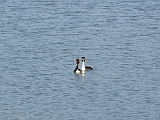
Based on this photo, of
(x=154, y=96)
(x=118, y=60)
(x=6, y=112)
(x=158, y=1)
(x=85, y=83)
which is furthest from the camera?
(x=158, y=1)

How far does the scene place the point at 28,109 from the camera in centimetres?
3078

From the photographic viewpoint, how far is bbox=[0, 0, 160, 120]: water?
31219mm

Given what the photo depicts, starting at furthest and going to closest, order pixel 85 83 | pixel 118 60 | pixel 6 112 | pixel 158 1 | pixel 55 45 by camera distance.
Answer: pixel 158 1, pixel 55 45, pixel 118 60, pixel 85 83, pixel 6 112

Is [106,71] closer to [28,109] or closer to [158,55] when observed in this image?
[158,55]

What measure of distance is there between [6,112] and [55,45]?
12.2 metres

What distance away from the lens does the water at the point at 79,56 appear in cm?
3122

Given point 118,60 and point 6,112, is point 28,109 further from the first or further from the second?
point 118,60

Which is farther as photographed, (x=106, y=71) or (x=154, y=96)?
(x=106, y=71)

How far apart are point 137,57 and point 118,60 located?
1.23m

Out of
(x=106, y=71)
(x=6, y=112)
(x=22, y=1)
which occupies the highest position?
(x=22, y=1)

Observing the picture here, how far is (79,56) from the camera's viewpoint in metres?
40.1

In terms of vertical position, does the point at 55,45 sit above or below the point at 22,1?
below

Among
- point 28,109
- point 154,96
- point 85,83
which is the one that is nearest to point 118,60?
point 85,83

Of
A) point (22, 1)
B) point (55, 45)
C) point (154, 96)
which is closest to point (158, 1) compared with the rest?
point (22, 1)
